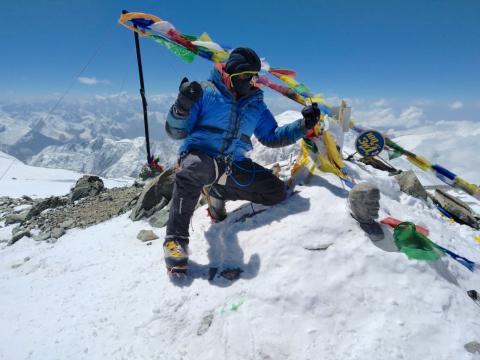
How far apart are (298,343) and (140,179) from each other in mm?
10611

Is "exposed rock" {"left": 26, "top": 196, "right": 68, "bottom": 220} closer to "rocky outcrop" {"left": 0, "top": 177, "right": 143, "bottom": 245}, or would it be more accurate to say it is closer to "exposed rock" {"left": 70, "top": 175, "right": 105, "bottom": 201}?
"rocky outcrop" {"left": 0, "top": 177, "right": 143, "bottom": 245}

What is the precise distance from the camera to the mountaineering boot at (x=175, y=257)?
14.4 ft

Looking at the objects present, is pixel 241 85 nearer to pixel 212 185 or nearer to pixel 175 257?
pixel 212 185

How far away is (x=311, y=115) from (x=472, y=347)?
3809 millimetres

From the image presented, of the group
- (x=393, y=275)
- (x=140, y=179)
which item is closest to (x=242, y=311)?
(x=393, y=275)

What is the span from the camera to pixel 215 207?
5629 millimetres

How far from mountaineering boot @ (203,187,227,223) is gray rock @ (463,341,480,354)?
3.82m

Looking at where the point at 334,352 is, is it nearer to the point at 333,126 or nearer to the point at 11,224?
the point at 333,126

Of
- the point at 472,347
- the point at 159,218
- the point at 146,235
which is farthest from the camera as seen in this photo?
the point at 159,218

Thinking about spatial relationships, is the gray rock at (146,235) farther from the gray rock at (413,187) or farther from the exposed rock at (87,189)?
the exposed rock at (87,189)

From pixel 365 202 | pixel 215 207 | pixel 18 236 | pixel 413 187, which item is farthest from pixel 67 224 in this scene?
pixel 413 187

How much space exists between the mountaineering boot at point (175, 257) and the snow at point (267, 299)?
203 mm

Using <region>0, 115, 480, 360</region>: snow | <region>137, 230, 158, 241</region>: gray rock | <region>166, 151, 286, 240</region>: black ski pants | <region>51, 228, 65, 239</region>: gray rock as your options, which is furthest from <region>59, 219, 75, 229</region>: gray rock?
<region>166, 151, 286, 240</region>: black ski pants

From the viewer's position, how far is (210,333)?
3506 millimetres
